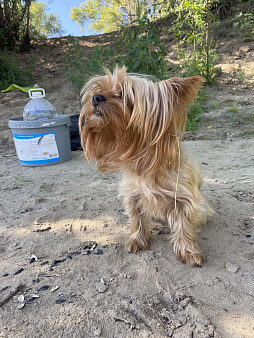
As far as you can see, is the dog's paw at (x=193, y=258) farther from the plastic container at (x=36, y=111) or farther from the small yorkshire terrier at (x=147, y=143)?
the plastic container at (x=36, y=111)

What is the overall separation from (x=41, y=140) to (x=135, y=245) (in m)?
2.99

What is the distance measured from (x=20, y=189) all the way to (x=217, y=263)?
9.03ft

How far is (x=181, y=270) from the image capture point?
2.16 meters

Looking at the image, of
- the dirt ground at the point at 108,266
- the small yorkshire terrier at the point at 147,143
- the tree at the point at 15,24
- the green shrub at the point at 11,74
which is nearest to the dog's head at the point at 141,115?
the small yorkshire terrier at the point at 147,143

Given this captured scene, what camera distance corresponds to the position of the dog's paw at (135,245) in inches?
95.8

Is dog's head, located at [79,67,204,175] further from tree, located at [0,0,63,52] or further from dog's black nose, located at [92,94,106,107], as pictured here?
tree, located at [0,0,63,52]

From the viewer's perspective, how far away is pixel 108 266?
2.22m

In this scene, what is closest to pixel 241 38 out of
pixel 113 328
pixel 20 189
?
pixel 20 189

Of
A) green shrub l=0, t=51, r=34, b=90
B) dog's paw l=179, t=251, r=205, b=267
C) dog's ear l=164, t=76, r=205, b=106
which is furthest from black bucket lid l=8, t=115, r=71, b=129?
green shrub l=0, t=51, r=34, b=90

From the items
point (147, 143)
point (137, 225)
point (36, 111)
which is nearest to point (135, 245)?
point (137, 225)

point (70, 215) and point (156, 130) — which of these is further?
point (70, 215)

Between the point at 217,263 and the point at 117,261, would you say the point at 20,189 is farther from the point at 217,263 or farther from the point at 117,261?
the point at 217,263

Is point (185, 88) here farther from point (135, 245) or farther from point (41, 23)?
point (41, 23)

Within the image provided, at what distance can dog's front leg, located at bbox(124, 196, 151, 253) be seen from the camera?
245 centimetres
